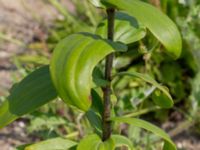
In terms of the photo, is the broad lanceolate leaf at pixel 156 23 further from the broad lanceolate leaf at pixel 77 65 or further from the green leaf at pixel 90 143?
the green leaf at pixel 90 143

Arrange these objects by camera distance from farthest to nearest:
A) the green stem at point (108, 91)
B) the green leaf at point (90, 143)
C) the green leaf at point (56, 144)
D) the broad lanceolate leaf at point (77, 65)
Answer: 1. the green leaf at point (56, 144)
2. the green leaf at point (90, 143)
3. the green stem at point (108, 91)
4. the broad lanceolate leaf at point (77, 65)

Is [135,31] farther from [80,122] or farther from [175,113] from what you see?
[175,113]

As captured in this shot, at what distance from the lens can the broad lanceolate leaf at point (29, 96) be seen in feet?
4.48

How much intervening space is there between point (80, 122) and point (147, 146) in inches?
11.7

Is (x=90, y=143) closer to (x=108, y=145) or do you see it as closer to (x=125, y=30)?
(x=108, y=145)

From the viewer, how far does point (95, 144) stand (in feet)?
4.55

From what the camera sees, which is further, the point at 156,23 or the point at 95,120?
the point at 95,120

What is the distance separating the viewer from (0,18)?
10.9 ft

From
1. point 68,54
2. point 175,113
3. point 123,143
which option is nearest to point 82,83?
point 68,54

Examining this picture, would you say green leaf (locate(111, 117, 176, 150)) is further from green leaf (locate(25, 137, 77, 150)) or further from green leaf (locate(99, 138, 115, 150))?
green leaf (locate(25, 137, 77, 150))

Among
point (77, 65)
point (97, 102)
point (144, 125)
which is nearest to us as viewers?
point (77, 65)

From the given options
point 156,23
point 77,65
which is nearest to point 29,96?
point 77,65

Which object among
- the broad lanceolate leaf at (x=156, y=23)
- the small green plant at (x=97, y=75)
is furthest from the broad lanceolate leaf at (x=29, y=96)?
the broad lanceolate leaf at (x=156, y=23)

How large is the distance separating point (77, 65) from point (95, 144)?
0.30 metres
